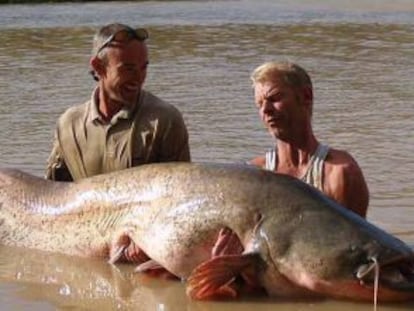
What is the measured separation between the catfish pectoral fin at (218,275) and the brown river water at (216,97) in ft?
0.18

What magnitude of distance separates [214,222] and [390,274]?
838 mm

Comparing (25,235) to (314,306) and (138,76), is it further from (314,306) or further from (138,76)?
(314,306)

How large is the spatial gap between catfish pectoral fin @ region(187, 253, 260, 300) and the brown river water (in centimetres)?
6

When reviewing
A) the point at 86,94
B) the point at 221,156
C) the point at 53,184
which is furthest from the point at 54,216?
the point at 86,94

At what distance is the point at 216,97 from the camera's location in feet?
41.5

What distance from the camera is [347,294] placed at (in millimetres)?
5039

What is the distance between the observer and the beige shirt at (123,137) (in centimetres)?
618

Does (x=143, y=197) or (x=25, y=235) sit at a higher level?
(x=143, y=197)

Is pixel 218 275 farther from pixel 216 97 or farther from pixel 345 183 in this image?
pixel 216 97

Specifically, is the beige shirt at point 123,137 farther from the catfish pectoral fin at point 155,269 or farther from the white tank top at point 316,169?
the white tank top at point 316,169

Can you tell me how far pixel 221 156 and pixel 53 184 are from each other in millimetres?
3091

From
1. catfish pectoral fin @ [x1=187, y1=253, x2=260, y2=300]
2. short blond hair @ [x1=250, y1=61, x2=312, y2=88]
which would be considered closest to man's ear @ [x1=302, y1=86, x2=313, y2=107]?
short blond hair @ [x1=250, y1=61, x2=312, y2=88]

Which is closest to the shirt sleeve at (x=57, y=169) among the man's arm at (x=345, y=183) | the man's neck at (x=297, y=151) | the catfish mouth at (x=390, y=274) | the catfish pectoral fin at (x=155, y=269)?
the catfish pectoral fin at (x=155, y=269)

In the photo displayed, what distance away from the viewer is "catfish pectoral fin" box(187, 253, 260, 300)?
500 cm
